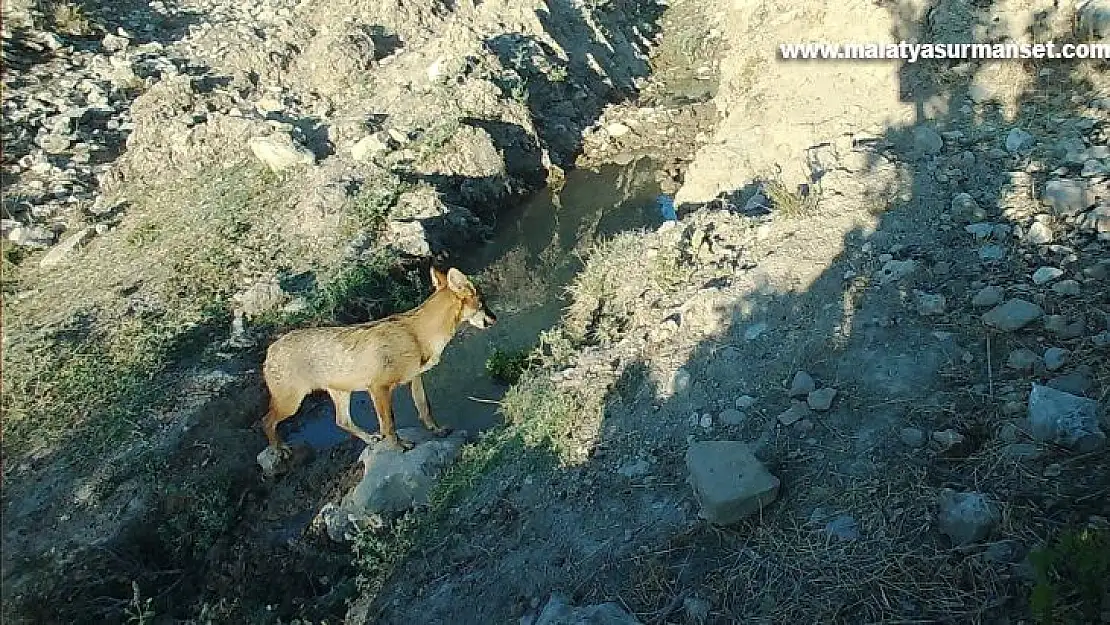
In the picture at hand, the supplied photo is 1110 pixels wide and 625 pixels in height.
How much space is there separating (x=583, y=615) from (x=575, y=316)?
4385 millimetres

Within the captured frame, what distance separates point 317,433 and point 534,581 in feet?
12.6

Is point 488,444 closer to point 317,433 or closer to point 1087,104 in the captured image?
point 317,433

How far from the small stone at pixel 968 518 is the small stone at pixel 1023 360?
109 cm

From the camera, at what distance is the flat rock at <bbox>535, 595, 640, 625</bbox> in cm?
389

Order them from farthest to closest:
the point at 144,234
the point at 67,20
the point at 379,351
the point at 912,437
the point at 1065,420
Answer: the point at 67,20
the point at 144,234
the point at 379,351
the point at 912,437
the point at 1065,420

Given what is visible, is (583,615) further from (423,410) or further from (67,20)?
(67,20)

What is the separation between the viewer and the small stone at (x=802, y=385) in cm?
503

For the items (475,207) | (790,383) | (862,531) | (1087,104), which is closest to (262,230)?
(475,207)

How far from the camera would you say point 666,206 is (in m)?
10.6

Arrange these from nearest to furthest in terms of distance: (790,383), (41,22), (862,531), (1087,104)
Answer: (862,531) < (790,383) < (1087,104) < (41,22)

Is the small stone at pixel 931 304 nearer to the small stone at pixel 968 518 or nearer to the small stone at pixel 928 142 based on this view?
the small stone at pixel 968 518

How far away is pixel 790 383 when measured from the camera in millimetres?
5203

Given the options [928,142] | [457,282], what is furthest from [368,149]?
[928,142]

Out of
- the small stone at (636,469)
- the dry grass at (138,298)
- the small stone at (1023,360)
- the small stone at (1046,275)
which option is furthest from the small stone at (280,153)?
the small stone at (1023,360)
